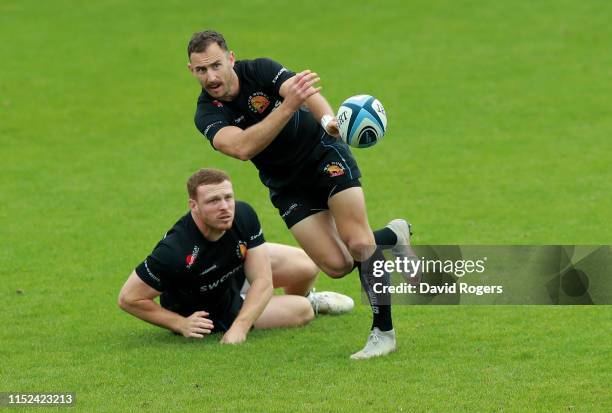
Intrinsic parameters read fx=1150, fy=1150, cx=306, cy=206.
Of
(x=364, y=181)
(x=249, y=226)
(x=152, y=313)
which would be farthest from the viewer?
(x=364, y=181)

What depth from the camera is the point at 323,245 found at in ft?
33.6

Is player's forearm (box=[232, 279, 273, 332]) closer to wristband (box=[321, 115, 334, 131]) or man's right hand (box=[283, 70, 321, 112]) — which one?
wristband (box=[321, 115, 334, 131])

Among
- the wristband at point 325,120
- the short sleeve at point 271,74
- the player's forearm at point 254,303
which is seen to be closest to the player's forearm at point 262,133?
the wristband at point 325,120

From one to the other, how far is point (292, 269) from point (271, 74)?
2268mm

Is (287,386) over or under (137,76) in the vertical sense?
under

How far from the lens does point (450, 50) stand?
26125 mm

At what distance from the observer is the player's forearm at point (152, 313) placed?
10.5m

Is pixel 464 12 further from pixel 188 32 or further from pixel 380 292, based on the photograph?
pixel 380 292

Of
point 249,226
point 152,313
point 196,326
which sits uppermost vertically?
point 249,226

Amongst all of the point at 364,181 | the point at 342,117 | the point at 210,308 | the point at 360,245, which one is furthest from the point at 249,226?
the point at 364,181

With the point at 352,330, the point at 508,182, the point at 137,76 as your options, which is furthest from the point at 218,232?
the point at 137,76

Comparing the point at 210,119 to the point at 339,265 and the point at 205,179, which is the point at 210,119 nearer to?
the point at 205,179

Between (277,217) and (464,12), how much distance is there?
47.5 feet

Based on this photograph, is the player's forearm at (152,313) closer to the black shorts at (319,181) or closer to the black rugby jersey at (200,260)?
the black rugby jersey at (200,260)
